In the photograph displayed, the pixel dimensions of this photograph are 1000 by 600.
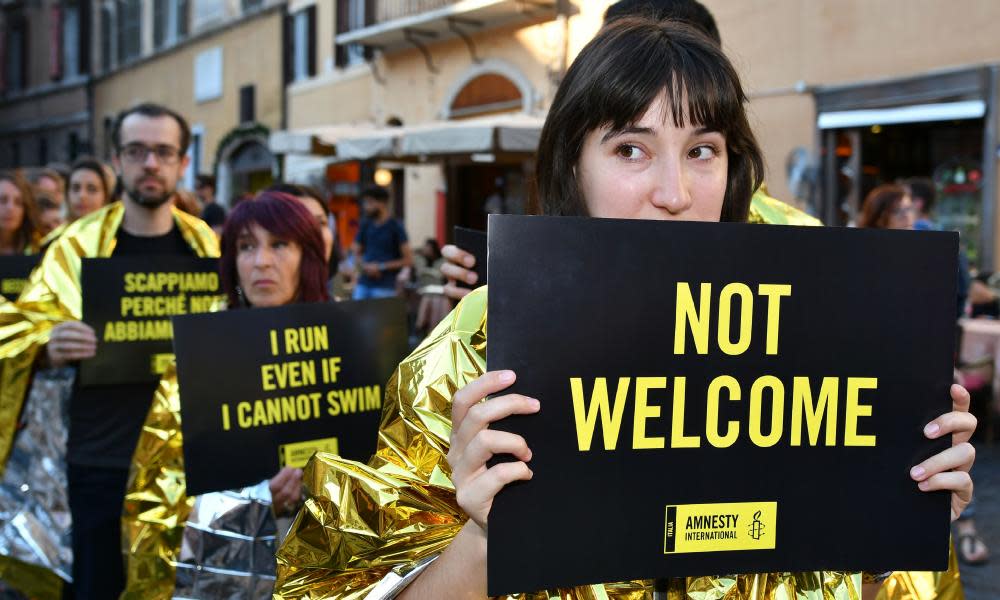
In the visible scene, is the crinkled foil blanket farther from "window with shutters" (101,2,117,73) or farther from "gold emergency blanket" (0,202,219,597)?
"window with shutters" (101,2,117,73)

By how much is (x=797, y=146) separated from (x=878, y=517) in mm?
9883

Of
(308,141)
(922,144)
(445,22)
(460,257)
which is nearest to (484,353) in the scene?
(460,257)

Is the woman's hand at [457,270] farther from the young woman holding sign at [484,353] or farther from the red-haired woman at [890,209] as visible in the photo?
the red-haired woman at [890,209]

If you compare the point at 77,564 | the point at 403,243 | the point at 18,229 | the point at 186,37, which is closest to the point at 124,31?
the point at 186,37

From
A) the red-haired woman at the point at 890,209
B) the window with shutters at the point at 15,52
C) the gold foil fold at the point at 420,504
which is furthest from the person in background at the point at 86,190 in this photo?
the window with shutters at the point at 15,52

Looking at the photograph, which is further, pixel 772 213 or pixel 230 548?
pixel 230 548

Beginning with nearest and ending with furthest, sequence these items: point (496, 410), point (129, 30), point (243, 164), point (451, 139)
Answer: point (496, 410) < point (451, 139) < point (243, 164) < point (129, 30)

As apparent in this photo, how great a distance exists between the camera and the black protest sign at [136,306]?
2906mm

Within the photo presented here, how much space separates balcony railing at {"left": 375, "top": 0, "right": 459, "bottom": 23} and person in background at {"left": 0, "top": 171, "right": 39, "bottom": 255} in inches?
452

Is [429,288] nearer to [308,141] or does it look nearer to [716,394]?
[308,141]

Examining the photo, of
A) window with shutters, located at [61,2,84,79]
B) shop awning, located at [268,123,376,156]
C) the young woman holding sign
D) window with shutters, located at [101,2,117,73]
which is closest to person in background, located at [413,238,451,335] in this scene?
shop awning, located at [268,123,376,156]

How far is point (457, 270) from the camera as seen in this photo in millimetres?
2395

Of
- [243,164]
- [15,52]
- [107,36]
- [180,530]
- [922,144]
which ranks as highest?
[15,52]

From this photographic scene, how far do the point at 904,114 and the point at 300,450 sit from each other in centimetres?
848
